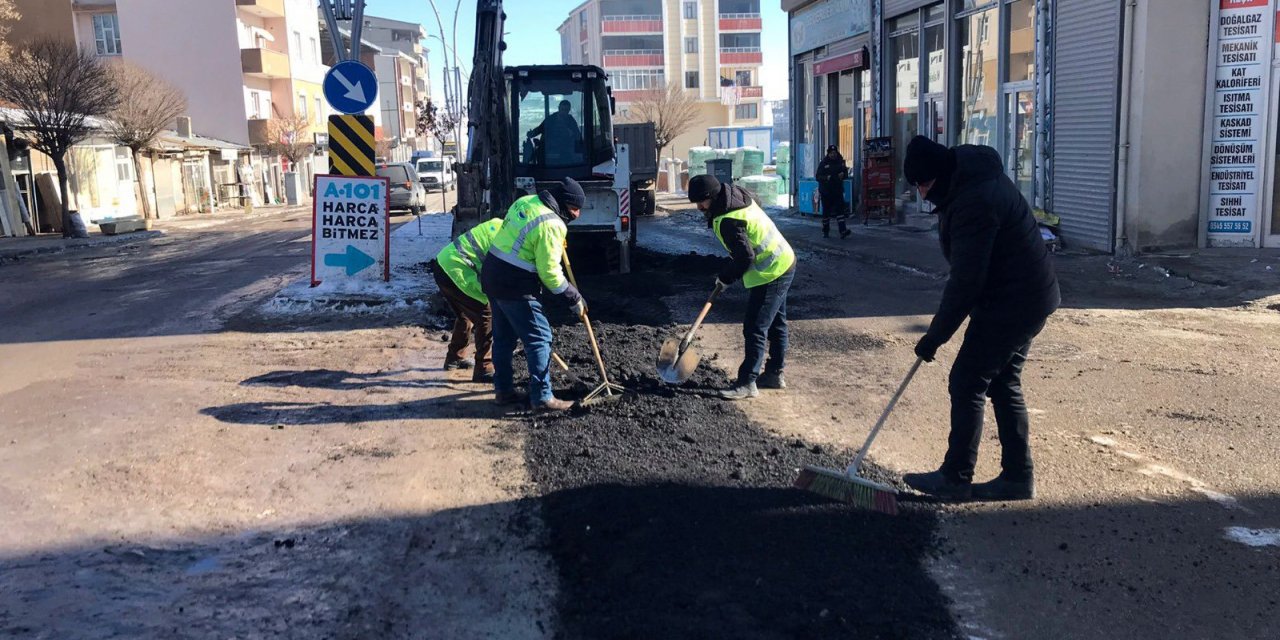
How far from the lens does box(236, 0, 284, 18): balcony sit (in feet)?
153

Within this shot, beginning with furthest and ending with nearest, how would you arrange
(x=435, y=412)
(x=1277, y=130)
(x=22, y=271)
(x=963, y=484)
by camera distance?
(x=22, y=271), (x=1277, y=130), (x=435, y=412), (x=963, y=484)

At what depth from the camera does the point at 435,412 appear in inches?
268

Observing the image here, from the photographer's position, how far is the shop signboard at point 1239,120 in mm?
11945

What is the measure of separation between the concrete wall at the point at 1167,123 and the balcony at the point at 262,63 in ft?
138

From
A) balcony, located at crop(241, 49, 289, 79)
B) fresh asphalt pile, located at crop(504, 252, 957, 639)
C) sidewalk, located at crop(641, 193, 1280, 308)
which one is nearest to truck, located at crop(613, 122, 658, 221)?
sidewalk, located at crop(641, 193, 1280, 308)

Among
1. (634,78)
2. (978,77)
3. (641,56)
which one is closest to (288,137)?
(978,77)

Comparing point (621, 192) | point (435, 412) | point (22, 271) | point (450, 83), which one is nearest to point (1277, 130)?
point (621, 192)

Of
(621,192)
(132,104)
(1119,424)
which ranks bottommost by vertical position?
(1119,424)

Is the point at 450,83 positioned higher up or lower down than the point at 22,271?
higher up

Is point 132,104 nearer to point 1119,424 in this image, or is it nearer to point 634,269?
point 634,269

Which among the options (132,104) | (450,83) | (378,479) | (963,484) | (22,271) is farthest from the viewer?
(450,83)

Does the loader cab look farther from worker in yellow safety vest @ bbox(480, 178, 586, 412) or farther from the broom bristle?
the broom bristle

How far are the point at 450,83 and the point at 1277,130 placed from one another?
3750 centimetres

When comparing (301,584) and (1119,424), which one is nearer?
(301,584)
